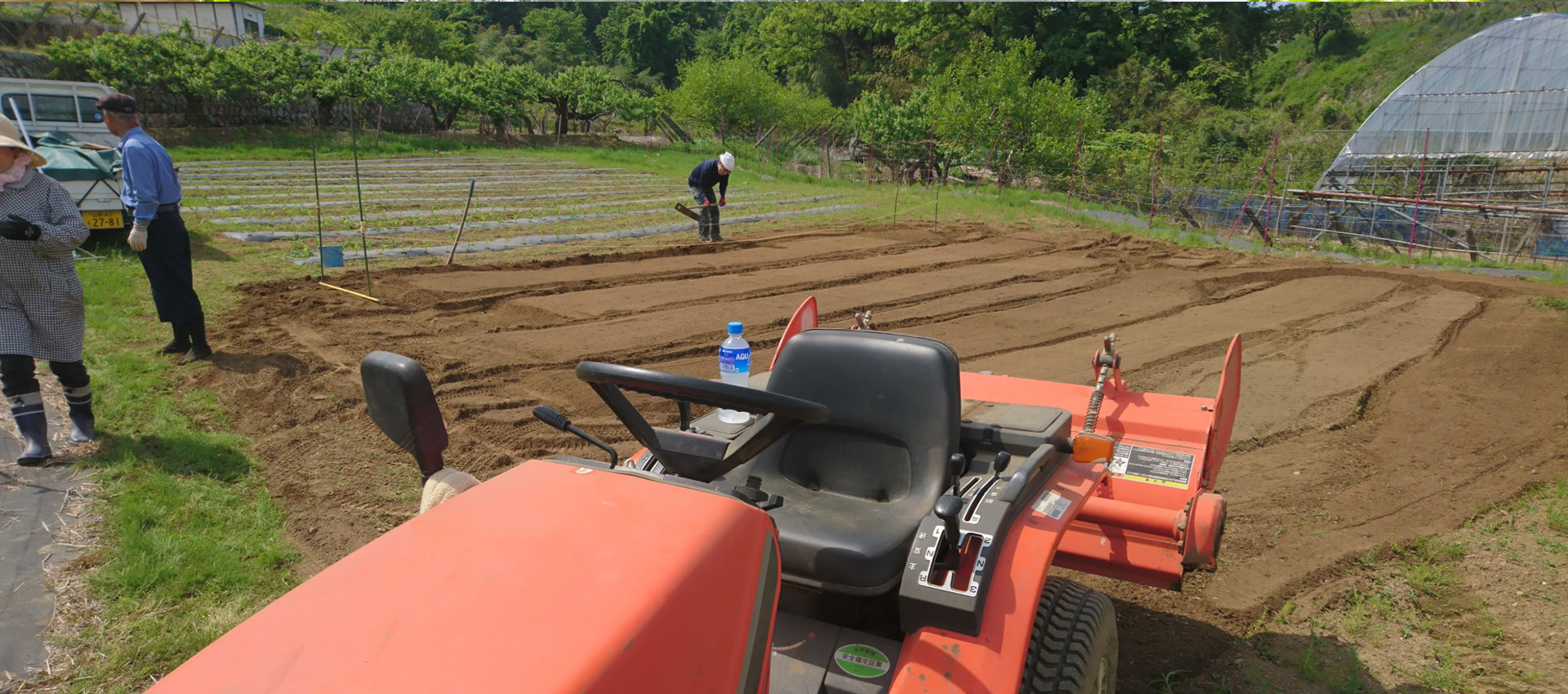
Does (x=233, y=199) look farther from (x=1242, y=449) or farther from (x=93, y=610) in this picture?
(x=1242, y=449)

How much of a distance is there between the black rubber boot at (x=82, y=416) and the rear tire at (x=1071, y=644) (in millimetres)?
4838

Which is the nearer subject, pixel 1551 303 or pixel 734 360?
pixel 734 360

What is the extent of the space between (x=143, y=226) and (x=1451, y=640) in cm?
731

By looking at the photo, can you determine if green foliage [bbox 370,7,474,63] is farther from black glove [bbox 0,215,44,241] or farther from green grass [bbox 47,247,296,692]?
black glove [bbox 0,215,44,241]

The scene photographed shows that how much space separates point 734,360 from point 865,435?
1.32 m

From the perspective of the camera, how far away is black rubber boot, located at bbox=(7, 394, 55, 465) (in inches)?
164

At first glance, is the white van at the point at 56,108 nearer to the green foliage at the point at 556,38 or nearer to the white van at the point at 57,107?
the white van at the point at 57,107

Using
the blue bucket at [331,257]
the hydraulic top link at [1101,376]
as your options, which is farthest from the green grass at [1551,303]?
the blue bucket at [331,257]

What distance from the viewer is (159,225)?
19.0ft

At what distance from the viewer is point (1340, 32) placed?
186 ft

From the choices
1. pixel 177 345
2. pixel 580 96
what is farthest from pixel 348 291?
pixel 580 96

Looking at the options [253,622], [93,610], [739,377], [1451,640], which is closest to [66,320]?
[93,610]

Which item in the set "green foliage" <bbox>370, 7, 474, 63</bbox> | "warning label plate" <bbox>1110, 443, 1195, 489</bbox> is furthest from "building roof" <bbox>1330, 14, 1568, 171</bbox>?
"green foliage" <bbox>370, 7, 474, 63</bbox>

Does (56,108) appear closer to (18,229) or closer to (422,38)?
(18,229)
